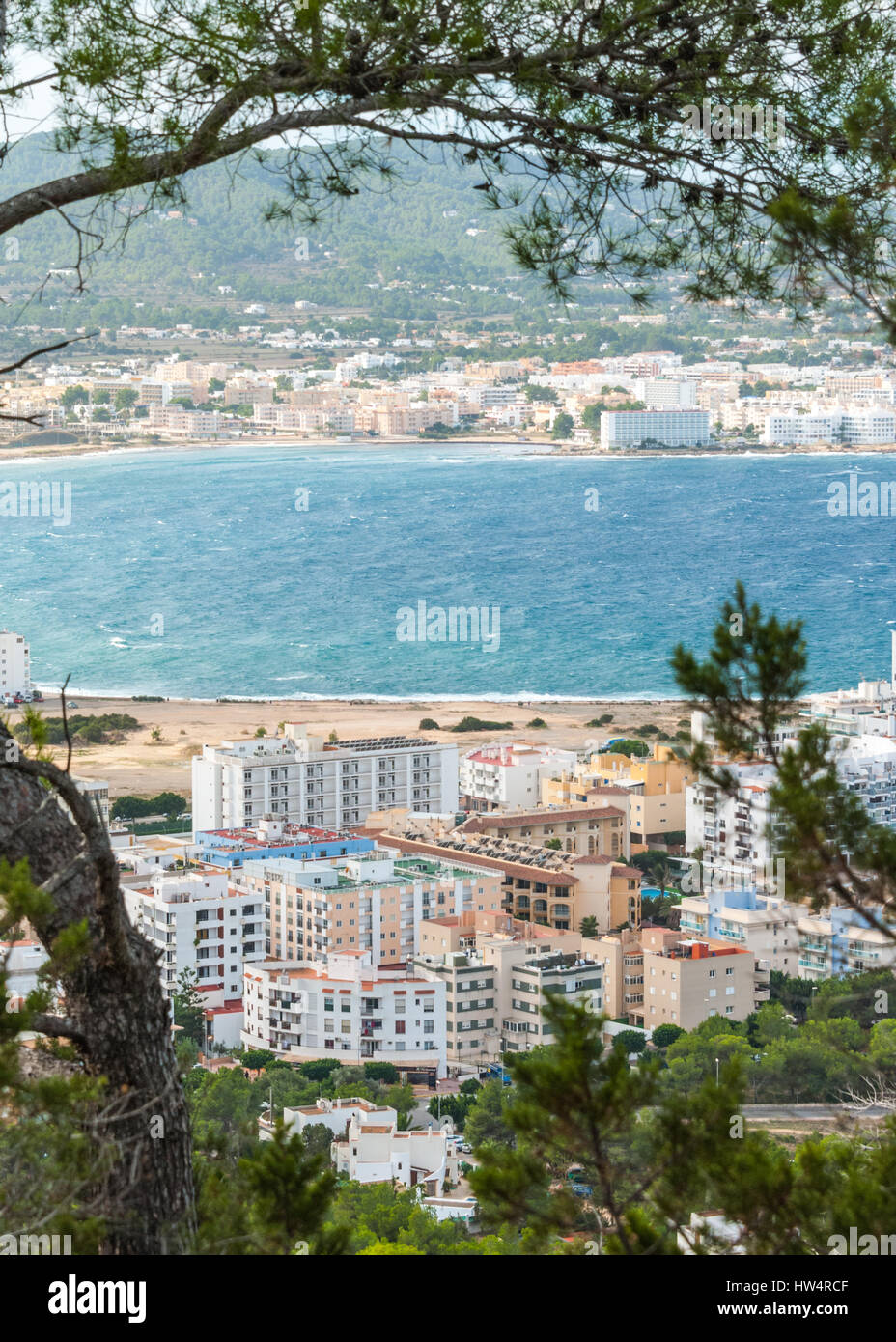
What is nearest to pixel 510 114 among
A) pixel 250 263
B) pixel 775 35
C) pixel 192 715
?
pixel 775 35

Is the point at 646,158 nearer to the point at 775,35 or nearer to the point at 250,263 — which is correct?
the point at 775,35

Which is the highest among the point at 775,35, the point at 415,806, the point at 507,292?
the point at 507,292

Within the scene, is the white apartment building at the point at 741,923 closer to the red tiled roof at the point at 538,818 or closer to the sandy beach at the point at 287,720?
the red tiled roof at the point at 538,818

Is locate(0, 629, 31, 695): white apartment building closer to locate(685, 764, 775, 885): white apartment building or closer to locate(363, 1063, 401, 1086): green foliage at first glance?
locate(685, 764, 775, 885): white apartment building
